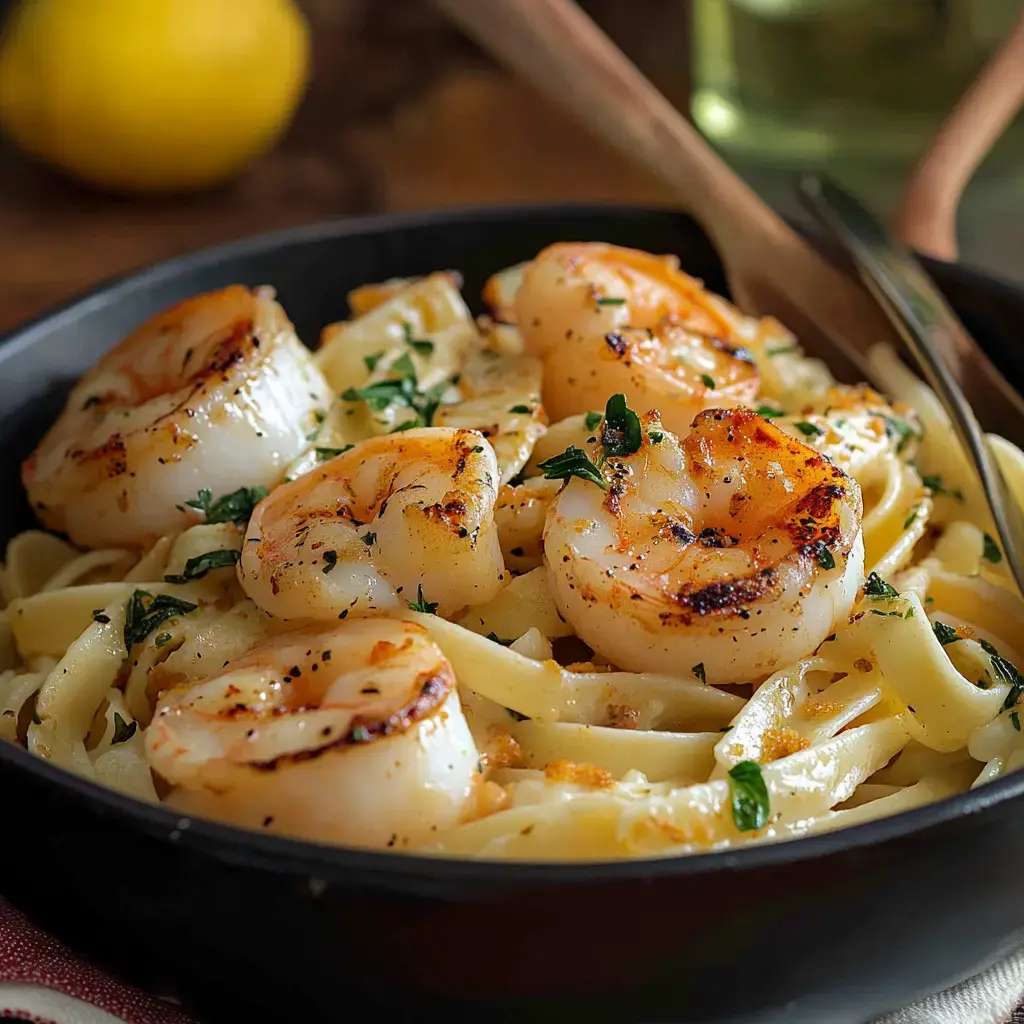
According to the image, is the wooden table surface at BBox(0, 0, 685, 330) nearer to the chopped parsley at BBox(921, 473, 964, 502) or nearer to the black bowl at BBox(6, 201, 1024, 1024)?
the chopped parsley at BBox(921, 473, 964, 502)

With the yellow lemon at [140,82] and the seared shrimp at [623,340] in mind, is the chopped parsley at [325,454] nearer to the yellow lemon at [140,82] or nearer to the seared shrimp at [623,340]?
the seared shrimp at [623,340]

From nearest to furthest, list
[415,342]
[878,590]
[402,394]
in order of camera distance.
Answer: [878,590] → [402,394] → [415,342]

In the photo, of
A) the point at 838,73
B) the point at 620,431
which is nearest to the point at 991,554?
the point at 620,431

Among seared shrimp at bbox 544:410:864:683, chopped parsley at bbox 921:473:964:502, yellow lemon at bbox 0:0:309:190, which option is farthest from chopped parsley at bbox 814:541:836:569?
yellow lemon at bbox 0:0:309:190

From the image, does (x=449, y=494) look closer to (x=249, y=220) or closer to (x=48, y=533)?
(x=48, y=533)

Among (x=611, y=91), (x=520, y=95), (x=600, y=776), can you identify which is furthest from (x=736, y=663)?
(x=520, y=95)

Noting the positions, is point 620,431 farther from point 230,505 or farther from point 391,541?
point 230,505
